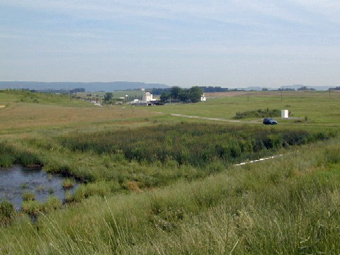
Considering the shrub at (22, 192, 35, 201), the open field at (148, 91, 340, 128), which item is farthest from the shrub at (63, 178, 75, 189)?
the open field at (148, 91, 340, 128)

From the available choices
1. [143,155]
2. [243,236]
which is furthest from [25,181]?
[243,236]

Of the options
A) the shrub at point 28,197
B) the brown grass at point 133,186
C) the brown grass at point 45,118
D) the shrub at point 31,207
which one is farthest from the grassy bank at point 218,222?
the brown grass at point 45,118

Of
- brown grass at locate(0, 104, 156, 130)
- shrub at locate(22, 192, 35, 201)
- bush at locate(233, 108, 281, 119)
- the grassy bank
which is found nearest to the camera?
the grassy bank

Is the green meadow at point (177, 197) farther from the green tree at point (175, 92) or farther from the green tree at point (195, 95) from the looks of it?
the green tree at point (175, 92)

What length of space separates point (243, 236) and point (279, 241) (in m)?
0.42

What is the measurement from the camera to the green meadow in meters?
4.18

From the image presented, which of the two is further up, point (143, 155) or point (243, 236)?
point (243, 236)

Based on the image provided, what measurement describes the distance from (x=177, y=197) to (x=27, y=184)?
14161mm

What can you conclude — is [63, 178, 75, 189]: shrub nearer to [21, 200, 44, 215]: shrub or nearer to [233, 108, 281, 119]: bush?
[21, 200, 44, 215]: shrub

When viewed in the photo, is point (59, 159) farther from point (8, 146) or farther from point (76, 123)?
point (76, 123)

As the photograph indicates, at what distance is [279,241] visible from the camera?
3893mm

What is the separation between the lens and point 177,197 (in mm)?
8867

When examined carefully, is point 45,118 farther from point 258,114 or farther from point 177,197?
point 177,197

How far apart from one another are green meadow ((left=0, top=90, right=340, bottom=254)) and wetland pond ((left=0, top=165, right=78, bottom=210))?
84 centimetres
